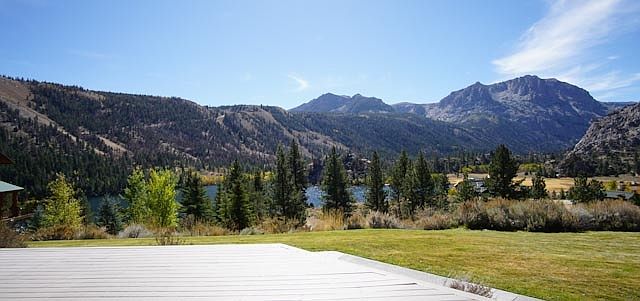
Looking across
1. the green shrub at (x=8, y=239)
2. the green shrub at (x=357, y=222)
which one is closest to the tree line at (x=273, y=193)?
the green shrub at (x=357, y=222)

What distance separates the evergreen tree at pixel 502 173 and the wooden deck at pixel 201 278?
30954 mm

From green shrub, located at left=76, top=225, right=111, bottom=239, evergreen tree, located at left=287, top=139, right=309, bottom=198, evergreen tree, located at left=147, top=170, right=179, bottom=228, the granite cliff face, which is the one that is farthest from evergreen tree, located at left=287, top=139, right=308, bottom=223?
the granite cliff face

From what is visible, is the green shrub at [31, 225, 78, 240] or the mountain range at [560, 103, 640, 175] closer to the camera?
the green shrub at [31, 225, 78, 240]

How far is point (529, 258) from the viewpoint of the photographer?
590 cm

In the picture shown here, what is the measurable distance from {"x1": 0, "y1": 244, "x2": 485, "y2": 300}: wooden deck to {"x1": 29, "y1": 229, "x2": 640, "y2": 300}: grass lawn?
3.89ft

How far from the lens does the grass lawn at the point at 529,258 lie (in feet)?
14.3

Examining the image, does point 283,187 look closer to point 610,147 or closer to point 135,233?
point 135,233

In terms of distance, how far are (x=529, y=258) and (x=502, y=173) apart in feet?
99.1

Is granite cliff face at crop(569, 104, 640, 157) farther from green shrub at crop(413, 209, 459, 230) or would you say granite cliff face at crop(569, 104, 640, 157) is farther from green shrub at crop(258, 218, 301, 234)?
green shrub at crop(258, 218, 301, 234)

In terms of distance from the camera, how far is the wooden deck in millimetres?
3627

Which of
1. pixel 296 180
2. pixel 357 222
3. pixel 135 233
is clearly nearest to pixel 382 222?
pixel 357 222

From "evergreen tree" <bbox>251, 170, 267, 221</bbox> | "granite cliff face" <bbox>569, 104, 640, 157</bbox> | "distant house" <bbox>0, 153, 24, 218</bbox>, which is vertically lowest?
"evergreen tree" <bbox>251, 170, 267, 221</bbox>

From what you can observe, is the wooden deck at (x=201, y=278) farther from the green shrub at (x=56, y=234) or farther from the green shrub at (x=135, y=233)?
the green shrub at (x=56, y=234)

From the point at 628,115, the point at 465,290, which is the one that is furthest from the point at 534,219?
the point at 628,115
